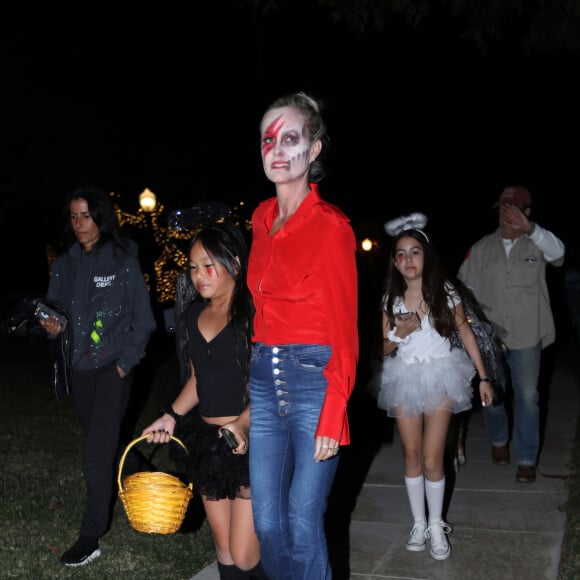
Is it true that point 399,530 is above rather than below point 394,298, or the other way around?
below

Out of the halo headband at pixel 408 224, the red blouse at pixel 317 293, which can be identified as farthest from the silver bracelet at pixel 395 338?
the red blouse at pixel 317 293

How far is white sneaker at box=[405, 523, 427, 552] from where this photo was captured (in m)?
5.38

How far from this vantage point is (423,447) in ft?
17.4

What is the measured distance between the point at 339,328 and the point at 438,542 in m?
2.51

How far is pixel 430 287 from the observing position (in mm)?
5402

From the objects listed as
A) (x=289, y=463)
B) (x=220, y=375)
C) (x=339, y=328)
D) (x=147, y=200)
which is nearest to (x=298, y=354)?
(x=339, y=328)

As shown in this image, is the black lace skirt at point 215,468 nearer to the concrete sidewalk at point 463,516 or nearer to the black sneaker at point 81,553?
the concrete sidewalk at point 463,516

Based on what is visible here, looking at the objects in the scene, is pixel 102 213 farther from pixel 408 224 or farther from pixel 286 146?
pixel 286 146

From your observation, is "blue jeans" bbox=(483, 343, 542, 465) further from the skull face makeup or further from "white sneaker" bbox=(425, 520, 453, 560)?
the skull face makeup

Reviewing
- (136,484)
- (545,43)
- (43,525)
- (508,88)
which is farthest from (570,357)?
(136,484)

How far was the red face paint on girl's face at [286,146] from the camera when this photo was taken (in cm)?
355

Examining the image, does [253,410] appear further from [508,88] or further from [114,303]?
[508,88]

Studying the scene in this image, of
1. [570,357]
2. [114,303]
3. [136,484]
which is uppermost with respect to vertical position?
[114,303]

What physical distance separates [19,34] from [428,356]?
17.6m
